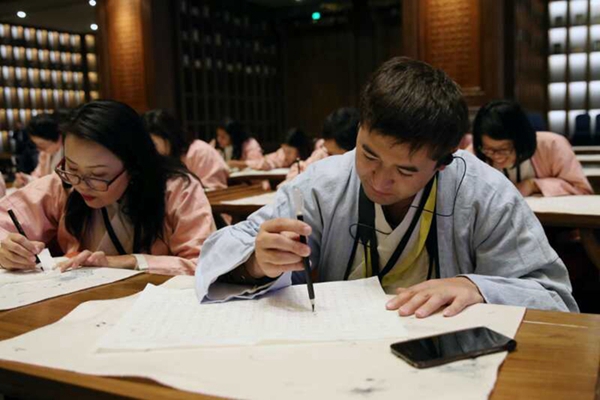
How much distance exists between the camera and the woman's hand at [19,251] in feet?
5.25

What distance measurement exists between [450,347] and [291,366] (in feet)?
0.79

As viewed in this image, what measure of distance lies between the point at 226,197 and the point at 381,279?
236cm

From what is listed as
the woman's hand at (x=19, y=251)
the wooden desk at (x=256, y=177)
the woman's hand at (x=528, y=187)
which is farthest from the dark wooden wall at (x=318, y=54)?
the woman's hand at (x=19, y=251)

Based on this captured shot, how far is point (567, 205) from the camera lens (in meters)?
2.74

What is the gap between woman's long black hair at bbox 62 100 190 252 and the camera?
5.92 ft

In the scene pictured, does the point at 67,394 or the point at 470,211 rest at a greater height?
the point at 470,211

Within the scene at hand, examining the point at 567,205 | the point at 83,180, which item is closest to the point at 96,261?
the point at 83,180

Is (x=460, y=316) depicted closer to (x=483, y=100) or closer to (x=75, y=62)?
(x=483, y=100)

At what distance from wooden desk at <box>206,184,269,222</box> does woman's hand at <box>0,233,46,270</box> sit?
1642 mm

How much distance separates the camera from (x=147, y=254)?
192 centimetres

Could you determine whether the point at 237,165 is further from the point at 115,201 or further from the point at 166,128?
the point at 115,201

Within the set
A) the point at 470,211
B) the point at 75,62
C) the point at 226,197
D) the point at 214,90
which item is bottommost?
the point at 226,197

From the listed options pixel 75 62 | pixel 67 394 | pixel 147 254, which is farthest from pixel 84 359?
pixel 75 62

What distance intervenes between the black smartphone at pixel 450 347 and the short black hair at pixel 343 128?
119 inches
